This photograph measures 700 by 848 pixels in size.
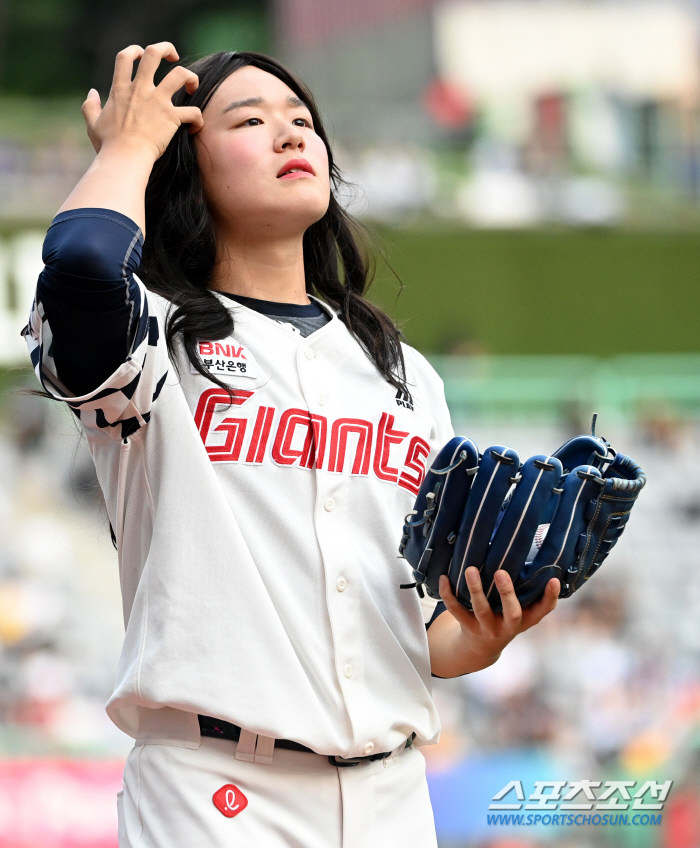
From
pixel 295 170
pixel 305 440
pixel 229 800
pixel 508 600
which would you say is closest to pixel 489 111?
pixel 295 170

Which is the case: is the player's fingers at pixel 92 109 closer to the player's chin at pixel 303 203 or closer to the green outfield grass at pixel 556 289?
the player's chin at pixel 303 203

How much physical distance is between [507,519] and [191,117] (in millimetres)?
860

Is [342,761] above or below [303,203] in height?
below

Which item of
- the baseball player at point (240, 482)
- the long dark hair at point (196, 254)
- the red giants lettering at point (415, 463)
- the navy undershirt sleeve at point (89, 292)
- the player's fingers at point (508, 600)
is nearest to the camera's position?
the navy undershirt sleeve at point (89, 292)

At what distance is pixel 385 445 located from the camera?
199 centimetres

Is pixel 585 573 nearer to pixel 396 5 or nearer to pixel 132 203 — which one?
pixel 132 203

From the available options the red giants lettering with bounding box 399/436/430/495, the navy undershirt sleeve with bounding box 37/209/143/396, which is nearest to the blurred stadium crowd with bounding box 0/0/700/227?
the red giants lettering with bounding box 399/436/430/495

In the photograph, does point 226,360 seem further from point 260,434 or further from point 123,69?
point 123,69

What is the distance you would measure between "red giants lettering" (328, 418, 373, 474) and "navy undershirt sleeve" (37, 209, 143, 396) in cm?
43

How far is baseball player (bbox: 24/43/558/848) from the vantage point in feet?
5.57

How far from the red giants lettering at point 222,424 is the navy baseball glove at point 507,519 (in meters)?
0.30

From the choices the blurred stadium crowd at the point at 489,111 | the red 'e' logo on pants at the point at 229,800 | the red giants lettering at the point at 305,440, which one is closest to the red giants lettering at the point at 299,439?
the red giants lettering at the point at 305,440

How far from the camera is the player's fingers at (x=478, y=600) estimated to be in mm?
1821

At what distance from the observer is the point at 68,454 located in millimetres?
9805
